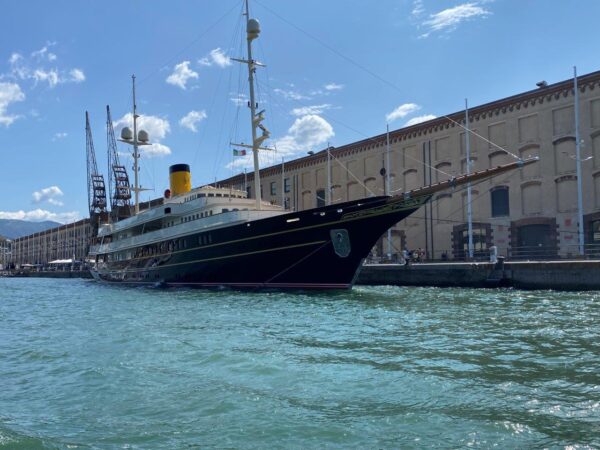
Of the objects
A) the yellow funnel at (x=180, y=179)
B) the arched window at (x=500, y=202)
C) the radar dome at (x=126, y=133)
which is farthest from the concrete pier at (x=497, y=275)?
the radar dome at (x=126, y=133)

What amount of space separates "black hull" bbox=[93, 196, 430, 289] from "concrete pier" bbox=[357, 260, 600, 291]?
598 cm

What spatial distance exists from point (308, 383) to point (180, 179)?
33048 mm

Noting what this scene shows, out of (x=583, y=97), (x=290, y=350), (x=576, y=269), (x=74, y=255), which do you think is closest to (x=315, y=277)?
(x=576, y=269)

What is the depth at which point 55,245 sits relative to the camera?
121m

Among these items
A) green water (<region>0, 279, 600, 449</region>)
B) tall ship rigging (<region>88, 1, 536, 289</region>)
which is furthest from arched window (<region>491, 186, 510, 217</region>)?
green water (<region>0, 279, 600, 449</region>)

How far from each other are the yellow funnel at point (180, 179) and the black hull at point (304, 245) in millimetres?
11664

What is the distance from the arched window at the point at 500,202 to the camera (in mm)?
36578

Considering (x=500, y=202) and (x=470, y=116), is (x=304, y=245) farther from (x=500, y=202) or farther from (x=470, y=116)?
(x=470, y=116)

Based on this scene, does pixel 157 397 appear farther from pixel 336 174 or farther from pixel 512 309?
pixel 336 174

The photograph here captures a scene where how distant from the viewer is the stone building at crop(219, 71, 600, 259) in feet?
108

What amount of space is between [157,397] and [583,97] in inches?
1305

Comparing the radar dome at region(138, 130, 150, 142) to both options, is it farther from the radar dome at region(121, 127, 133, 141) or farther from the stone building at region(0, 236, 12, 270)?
the stone building at region(0, 236, 12, 270)

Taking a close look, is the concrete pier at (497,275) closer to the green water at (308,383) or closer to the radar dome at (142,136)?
the green water at (308,383)

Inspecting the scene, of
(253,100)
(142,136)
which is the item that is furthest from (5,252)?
(253,100)
